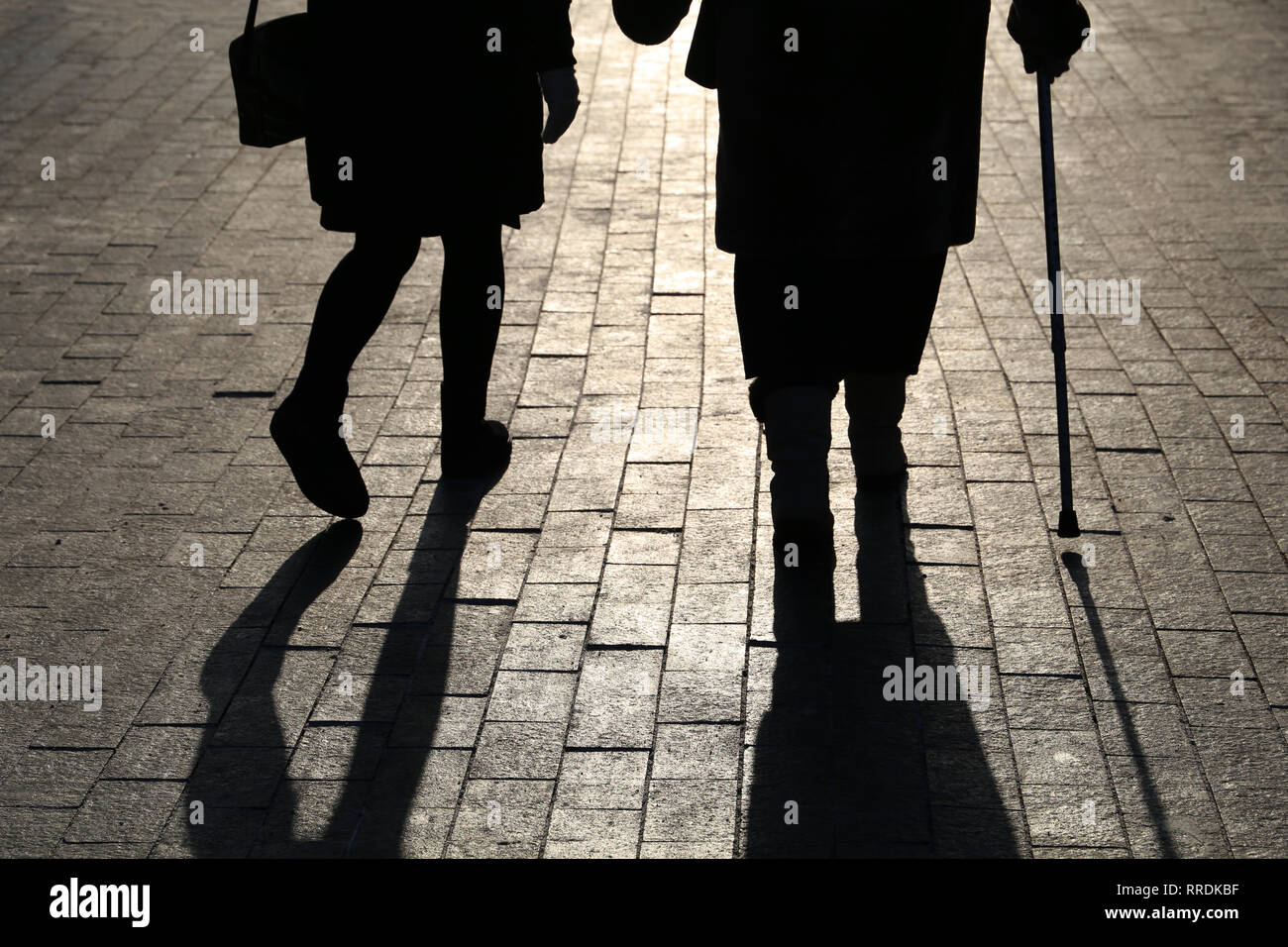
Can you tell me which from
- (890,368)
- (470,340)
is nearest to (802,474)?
(890,368)

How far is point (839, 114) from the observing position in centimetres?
388

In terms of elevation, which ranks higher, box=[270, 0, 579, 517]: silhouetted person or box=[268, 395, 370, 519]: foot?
box=[270, 0, 579, 517]: silhouetted person

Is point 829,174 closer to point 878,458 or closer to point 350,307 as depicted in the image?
point 878,458

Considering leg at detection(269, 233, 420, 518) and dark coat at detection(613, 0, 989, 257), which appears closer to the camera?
dark coat at detection(613, 0, 989, 257)

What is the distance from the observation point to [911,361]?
13.7 feet

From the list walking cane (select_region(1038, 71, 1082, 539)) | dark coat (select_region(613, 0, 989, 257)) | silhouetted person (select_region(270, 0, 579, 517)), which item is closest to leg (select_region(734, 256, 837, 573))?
dark coat (select_region(613, 0, 989, 257))

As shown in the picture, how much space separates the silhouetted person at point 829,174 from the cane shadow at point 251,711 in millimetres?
1253

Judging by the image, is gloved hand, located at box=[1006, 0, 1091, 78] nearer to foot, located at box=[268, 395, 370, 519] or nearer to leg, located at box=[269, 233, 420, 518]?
leg, located at box=[269, 233, 420, 518]

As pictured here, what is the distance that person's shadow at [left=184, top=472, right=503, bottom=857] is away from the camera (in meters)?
3.18

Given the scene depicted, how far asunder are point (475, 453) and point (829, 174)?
4.48 ft

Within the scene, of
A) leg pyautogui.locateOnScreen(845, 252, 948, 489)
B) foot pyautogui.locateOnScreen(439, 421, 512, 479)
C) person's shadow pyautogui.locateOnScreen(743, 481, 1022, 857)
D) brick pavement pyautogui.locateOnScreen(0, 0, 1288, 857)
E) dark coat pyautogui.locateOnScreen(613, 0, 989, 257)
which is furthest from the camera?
foot pyautogui.locateOnScreen(439, 421, 512, 479)

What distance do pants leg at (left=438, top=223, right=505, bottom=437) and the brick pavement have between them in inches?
10.2

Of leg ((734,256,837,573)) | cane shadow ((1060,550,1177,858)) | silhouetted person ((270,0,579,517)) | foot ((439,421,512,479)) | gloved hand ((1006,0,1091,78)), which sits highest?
gloved hand ((1006,0,1091,78))
